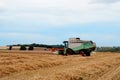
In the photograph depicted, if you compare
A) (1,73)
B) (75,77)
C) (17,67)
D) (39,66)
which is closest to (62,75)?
(75,77)

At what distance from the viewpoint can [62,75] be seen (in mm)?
23109

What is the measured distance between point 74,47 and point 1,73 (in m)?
36.1

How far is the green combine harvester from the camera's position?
60.4 m

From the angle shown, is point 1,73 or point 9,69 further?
point 9,69

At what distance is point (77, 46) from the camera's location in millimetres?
60531

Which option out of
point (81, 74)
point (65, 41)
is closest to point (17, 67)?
point (81, 74)

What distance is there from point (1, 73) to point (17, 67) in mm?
3719

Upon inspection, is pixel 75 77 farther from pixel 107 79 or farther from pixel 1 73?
pixel 1 73

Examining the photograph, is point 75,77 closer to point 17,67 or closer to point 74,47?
point 17,67

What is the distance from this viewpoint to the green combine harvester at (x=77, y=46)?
60.4 metres

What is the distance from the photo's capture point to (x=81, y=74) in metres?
25.6

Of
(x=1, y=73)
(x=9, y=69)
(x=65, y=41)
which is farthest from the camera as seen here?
(x=65, y=41)

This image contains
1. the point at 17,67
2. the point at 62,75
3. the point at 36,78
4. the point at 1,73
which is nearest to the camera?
the point at 36,78

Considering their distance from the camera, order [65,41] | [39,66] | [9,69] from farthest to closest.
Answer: [65,41] → [39,66] → [9,69]
